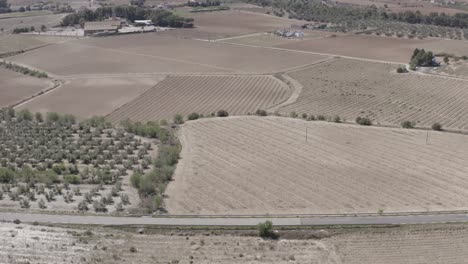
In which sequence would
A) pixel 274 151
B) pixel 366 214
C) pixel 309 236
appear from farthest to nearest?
pixel 274 151 < pixel 366 214 < pixel 309 236

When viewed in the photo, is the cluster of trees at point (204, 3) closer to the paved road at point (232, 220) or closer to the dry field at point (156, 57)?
the dry field at point (156, 57)

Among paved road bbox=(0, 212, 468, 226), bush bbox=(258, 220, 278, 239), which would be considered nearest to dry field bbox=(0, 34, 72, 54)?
paved road bbox=(0, 212, 468, 226)

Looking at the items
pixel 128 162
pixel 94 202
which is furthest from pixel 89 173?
pixel 94 202

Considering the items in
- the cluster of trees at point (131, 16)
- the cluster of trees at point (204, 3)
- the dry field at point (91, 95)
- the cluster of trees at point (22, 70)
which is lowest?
the dry field at point (91, 95)

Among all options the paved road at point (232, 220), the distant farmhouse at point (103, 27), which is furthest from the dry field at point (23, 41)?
the paved road at point (232, 220)

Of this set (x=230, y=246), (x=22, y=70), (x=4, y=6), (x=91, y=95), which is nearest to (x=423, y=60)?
(x=91, y=95)

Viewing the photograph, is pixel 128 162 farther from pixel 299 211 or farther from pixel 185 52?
pixel 185 52
